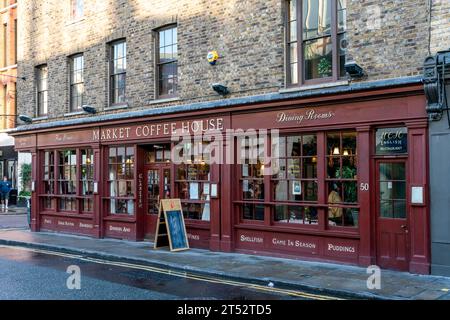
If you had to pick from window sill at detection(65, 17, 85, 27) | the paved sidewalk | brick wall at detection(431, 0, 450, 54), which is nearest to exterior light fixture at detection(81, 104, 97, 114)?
window sill at detection(65, 17, 85, 27)

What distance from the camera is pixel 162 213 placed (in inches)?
502

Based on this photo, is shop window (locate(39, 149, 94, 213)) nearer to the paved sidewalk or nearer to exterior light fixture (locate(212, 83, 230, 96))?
the paved sidewalk

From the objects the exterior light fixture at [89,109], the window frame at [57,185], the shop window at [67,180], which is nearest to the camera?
the exterior light fixture at [89,109]

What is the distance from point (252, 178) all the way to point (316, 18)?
13.1 feet

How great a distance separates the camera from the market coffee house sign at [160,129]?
1271 centimetres

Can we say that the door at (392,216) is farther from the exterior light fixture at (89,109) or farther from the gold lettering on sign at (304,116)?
the exterior light fixture at (89,109)

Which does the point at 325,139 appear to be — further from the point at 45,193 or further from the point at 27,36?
the point at 27,36

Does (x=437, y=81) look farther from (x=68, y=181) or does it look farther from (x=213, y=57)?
(x=68, y=181)

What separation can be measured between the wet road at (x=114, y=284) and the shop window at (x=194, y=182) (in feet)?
8.87

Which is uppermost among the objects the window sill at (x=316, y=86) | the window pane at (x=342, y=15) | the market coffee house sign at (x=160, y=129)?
the window pane at (x=342, y=15)

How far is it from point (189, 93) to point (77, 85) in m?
5.42

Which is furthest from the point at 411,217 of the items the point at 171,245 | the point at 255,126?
the point at 171,245

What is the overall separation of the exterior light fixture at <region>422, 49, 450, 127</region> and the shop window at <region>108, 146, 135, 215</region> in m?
8.67

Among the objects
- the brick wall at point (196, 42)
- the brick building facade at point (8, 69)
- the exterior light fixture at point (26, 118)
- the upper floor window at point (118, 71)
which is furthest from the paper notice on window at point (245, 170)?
the brick building facade at point (8, 69)
